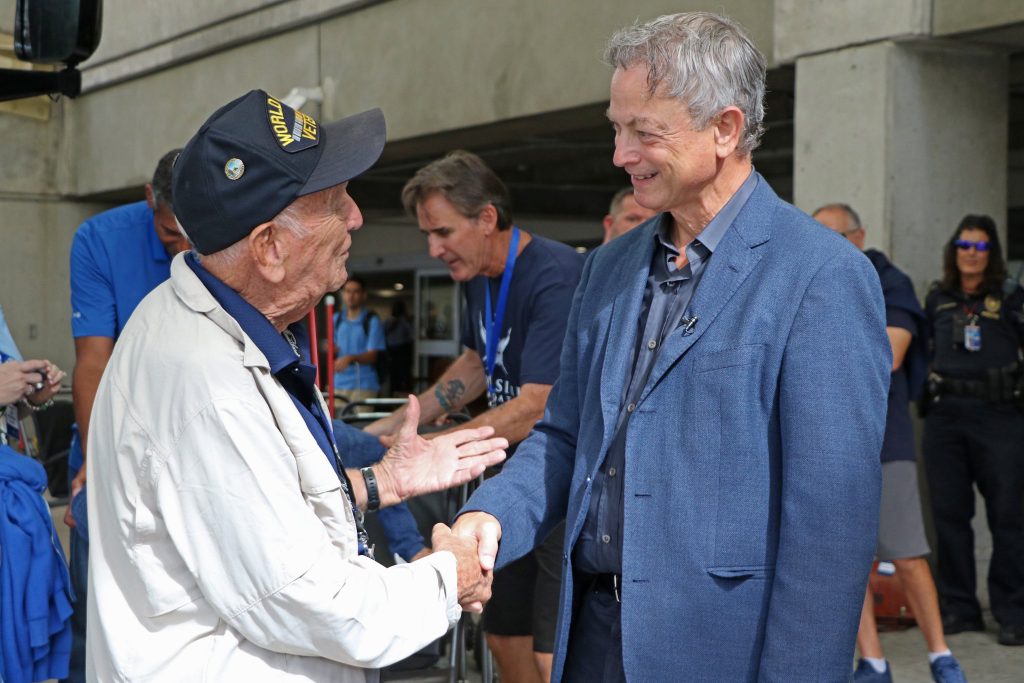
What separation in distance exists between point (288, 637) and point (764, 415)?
0.93 meters

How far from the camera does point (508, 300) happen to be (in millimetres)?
4543

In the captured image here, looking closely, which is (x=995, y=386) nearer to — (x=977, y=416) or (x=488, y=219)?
(x=977, y=416)

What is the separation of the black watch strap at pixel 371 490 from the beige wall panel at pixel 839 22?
16.5 feet

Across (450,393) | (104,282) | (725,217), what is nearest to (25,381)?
(104,282)

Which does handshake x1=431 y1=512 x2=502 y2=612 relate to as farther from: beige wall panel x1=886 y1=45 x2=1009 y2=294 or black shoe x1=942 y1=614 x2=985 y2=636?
black shoe x1=942 y1=614 x2=985 y2=636

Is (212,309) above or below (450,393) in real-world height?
above

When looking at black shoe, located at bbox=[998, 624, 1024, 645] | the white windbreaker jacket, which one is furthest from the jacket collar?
black shoe, located at bbox=[998, 624, 1024, 645]

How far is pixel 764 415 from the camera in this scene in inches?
88.4

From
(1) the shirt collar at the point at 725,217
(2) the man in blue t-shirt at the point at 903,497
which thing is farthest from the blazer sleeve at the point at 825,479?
(2) the man in blue t-shirt at the point at 903,497

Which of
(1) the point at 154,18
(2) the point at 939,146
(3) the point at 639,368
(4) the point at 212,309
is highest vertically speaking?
(1) the point at 154,18

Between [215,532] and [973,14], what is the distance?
582 cm

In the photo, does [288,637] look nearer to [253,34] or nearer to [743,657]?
[743,657]

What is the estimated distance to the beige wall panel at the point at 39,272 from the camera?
18844 millimetres

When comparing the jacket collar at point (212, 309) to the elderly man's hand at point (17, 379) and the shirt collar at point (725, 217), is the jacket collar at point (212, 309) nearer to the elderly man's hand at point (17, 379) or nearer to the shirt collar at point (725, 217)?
the shirt collar at point (725, 217)
